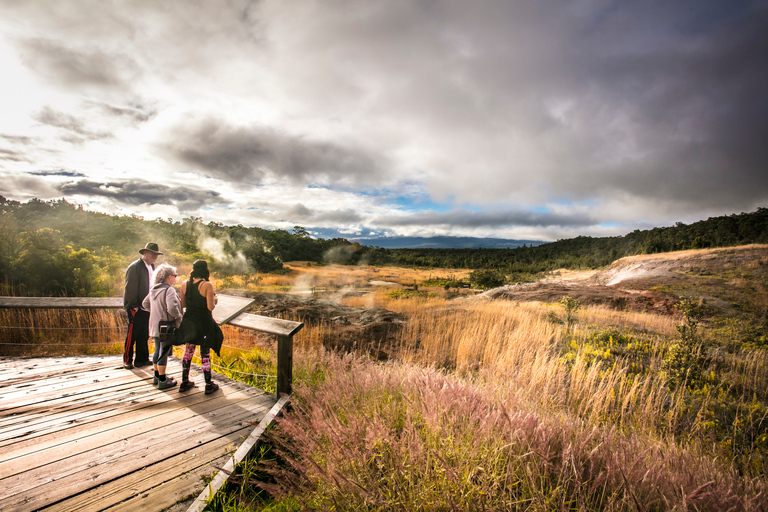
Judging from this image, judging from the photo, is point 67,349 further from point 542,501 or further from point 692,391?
point 692,391

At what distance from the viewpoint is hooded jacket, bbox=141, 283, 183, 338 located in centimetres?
397

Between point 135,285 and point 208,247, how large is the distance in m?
27.8

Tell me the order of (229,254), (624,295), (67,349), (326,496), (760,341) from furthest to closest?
(229,254) < (624,295) < (760,341) < (67,349) < (326,496)

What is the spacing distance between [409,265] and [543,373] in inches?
2403

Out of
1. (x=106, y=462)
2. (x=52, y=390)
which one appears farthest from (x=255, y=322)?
(x=52, y=390)

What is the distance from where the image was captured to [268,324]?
3.85 meters

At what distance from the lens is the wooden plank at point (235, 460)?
2.21m

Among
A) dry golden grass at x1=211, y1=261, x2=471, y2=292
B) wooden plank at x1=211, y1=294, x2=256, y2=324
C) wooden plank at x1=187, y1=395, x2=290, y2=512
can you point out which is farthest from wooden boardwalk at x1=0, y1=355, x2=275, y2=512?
dry golden grass at x1=211, y1=261, x2=471, y2=292

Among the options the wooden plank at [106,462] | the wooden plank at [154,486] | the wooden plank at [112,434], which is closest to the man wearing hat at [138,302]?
the wooden plank at [112,434]

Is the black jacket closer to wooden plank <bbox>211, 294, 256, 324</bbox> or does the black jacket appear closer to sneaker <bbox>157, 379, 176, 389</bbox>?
wooden plank <bbox>211, 294, 256, 324</bbox>

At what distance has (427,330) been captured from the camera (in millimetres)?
11062

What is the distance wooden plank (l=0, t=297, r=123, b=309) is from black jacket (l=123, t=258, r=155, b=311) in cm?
91

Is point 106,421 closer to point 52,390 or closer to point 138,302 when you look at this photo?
point 52,390

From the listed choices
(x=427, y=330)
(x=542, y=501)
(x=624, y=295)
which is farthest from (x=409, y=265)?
(x=542, y=501)
